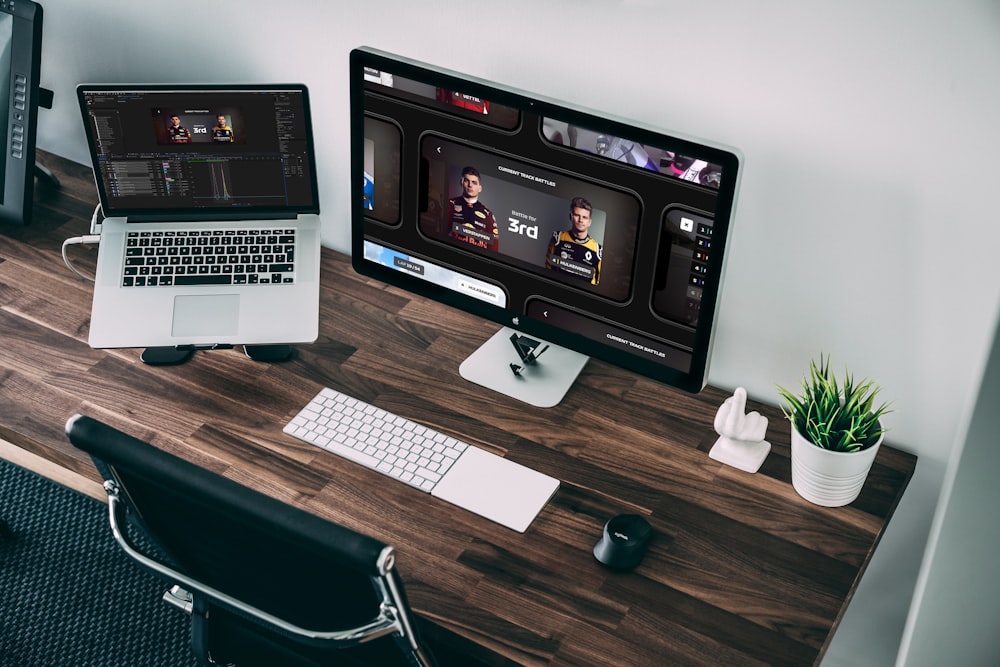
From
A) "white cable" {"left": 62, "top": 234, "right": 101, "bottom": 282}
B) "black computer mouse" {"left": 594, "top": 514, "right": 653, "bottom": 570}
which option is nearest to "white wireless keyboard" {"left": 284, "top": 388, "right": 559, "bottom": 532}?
"black computer mouse" {"left": 594, "top": 514, "right": 653, "bottom": 570}

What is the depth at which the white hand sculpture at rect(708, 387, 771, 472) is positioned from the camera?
5.14 feet

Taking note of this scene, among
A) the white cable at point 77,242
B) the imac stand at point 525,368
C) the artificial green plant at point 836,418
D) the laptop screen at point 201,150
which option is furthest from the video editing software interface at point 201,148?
the artificial green plant at point 836,418

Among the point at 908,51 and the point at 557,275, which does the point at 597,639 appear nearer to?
the point at 557,275

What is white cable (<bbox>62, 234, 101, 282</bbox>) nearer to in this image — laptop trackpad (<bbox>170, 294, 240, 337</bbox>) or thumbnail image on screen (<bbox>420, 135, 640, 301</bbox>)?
laptop trackpad (<bbox>170, 294, 240, 337</bbox>)

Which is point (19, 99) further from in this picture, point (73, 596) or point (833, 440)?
point (833, 440)

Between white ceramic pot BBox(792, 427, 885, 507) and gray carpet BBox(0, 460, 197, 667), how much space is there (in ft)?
4.41

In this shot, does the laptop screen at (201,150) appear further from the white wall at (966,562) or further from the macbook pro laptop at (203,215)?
the white wall at (966,562)

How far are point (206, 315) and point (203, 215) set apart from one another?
224mm

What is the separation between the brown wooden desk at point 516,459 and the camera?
133 cm

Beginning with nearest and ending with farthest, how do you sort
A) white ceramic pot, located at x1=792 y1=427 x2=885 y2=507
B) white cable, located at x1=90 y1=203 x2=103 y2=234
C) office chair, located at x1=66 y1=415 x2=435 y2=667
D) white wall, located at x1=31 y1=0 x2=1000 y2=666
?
1. office chair, located at x1=66 y1=415 x2=435 y2=667
2. white wall, located at x1=31 y1=0 x2=1000 y2=666
3. white ceramic pot, located at x1=792 y1=427 x2=885 y2=507
4. white cable, located at x1=90 y1=203 x2=103 y2=234

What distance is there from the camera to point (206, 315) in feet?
5.71

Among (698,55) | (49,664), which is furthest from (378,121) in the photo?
(49,664)

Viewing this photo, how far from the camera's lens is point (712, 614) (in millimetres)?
1347

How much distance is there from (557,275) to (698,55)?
15.5 inches
